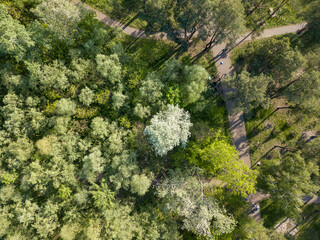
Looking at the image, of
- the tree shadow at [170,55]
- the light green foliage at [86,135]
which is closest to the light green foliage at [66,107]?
the light green foliage at [86,135]

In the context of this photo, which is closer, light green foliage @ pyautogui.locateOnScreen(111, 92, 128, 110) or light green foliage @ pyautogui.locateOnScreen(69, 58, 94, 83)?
light green foliage @ pyautogui.locateOnScreen(69, 58, 94, 83)

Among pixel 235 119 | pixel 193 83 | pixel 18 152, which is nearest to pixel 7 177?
pixel 18 152

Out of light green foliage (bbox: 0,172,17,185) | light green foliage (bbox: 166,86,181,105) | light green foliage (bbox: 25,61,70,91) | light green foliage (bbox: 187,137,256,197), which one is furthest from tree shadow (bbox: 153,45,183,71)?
light green foliage (bbox: 0,172,17,185)

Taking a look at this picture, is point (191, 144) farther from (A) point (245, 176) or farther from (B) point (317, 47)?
(B) point (317, 47)

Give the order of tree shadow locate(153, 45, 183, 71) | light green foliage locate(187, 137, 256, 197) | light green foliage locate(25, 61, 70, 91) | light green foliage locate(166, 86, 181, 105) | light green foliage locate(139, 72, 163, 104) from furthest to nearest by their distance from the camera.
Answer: tree shadow locate(153, 45, 183, 71)
light green foliage locate(166, 86, 181, 105)
light green foliage locate(139, 72, 163, 104)
light green foliage locate(25, 61, 70, 91)
light green foliage locate(187, 137, 256, 197)

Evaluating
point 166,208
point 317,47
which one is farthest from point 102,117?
point 317,47

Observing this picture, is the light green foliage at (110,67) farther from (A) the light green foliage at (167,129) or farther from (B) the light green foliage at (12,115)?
(B) the light green foliage at (12,115)

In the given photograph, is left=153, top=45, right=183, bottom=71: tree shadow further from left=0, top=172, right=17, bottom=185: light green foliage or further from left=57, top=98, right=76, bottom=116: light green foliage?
left=0, top=172, right=17, bottom=185: light green foliage
